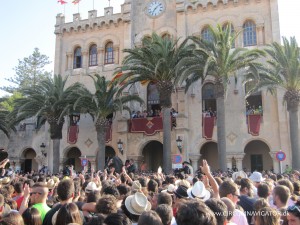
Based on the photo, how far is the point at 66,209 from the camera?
4.20 metres

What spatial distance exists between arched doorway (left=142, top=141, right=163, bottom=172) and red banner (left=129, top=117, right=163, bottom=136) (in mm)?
2961

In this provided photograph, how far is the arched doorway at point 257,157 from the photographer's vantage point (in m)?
26.5

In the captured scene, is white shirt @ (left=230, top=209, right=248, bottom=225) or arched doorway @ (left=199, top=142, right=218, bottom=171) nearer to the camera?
white shirt @ (left=230, top=209, right=248, bottom=225)

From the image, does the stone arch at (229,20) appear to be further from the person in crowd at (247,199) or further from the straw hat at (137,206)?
the straw hat at (137,206)

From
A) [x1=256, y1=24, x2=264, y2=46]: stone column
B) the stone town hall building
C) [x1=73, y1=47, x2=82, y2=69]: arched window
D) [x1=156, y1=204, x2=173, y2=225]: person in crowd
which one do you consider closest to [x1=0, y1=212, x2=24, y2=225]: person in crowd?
[x1=156, y1=204, x2=173, y2=225]: person in crowd

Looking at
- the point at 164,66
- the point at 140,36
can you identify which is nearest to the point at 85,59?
the point at 140,36

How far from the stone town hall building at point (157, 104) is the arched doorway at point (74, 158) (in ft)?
0.22

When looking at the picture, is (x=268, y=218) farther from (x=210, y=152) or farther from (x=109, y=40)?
(x=109, y=40)

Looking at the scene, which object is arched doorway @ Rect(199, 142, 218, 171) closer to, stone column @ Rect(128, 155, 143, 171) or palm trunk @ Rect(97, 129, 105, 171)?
stone column @ Rect(128, 155, 143, 171)

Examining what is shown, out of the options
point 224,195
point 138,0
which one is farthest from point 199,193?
point 138,0

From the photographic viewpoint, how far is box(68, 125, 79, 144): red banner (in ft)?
99.1

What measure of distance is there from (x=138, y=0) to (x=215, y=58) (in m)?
13.1

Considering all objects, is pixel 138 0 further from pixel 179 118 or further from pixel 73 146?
pixel 73 146

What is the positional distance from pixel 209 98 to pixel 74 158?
46.6 feet
